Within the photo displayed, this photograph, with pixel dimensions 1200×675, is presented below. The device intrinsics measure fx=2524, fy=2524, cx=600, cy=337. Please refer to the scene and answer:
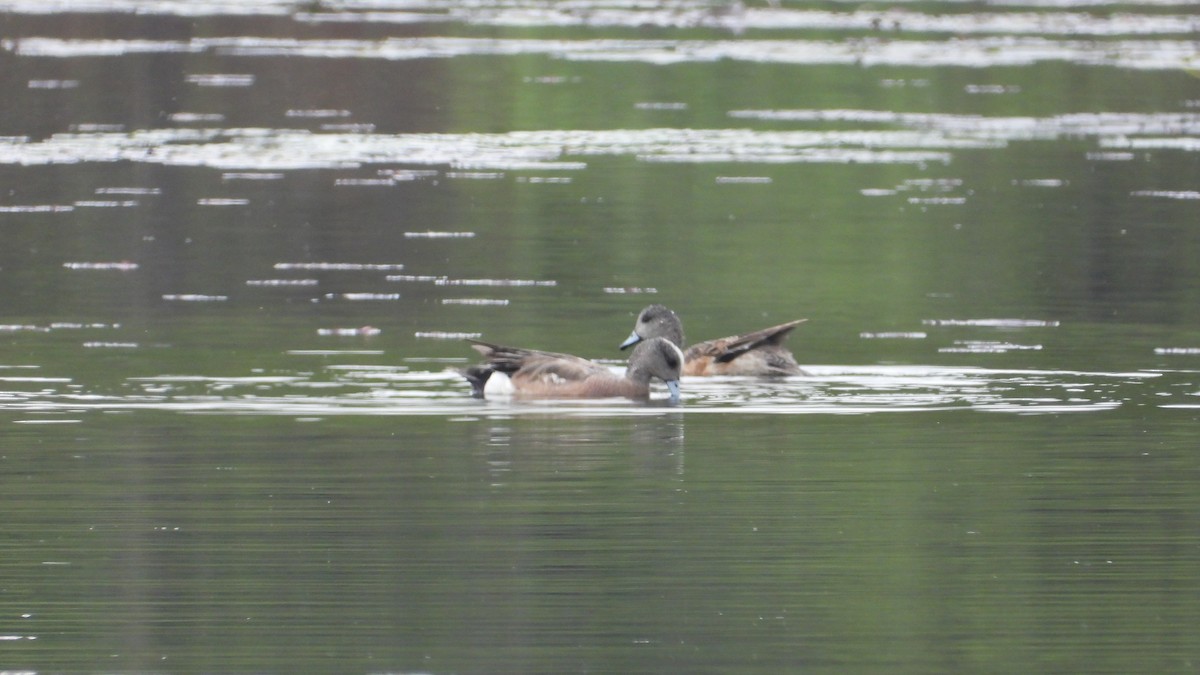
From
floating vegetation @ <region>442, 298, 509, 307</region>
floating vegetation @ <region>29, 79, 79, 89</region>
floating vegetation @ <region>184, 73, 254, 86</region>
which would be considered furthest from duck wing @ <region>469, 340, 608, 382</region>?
floating vegetation @ <region>184, 73, 254, 86</region>

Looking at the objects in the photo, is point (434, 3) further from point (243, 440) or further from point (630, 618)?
point (630, 618)

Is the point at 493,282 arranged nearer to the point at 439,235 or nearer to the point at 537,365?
the point at 439,235

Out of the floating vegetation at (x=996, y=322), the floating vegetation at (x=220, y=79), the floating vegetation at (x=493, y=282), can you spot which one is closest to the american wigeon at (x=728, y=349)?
the floating vegetation at (x=996, y=322)

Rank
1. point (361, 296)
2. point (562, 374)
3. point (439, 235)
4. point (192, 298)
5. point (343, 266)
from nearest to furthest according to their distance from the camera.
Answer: point (562, 374) → point (192, 298) → point (361, 296) → point (343, 266) → point (439, 235)

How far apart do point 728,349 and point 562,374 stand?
1764mm

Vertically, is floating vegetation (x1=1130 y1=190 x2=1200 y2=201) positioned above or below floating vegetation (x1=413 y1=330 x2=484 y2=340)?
above

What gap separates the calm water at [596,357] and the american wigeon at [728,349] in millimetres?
202

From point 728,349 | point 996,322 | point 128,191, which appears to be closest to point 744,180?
point 128,191

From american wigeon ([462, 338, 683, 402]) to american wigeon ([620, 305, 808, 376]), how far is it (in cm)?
34

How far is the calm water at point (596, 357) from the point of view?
8.86 m

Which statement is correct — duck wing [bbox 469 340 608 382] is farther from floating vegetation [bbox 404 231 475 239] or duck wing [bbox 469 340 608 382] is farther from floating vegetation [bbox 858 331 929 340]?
floating vegetation [bbox 404 231 475 239]

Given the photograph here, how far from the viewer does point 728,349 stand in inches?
626

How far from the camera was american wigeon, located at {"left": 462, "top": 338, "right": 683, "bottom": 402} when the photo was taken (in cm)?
1448

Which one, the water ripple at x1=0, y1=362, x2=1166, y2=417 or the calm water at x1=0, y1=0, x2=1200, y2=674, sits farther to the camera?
the water ripple at x1=0, y1=362, x2=1166, y2=417
